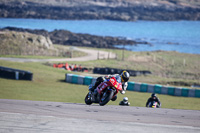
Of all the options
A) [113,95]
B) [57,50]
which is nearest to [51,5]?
[57,50]

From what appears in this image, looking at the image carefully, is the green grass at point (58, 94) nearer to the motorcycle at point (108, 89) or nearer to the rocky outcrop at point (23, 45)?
the motorcycle at point (108, 89)

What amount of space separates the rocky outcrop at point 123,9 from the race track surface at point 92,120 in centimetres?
11727

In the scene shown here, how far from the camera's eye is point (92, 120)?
908 cm

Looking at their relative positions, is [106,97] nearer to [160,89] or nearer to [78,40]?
[160,89]

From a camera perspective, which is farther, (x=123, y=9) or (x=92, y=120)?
(x=123, y=9)

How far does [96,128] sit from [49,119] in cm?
146

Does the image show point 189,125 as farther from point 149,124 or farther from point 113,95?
point 113,95

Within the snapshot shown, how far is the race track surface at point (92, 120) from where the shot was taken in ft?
26.6

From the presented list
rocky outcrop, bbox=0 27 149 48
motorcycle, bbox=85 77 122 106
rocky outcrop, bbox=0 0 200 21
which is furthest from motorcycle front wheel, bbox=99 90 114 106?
rocky outcrop, bbox=0 0 200 21

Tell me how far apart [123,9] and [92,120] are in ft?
512

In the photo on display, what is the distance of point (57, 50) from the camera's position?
55438 millimetres

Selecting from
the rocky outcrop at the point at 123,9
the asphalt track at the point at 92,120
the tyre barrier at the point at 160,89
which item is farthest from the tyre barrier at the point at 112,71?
the rocky outcrop at the point at 123,9

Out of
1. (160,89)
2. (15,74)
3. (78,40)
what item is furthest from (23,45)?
(160,89)

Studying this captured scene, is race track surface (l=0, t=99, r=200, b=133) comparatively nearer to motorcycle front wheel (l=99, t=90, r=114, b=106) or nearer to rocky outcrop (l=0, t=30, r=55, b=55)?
motorcycle front wheel (l=99, t=90, r=114, b=106)
